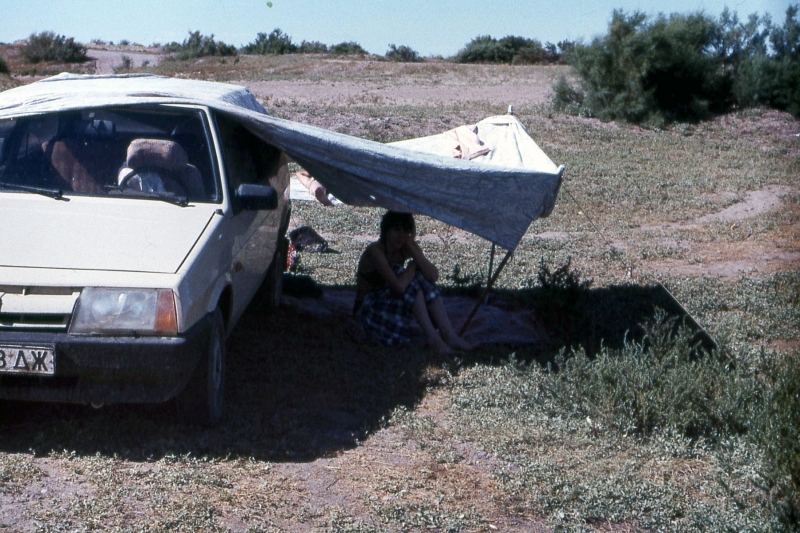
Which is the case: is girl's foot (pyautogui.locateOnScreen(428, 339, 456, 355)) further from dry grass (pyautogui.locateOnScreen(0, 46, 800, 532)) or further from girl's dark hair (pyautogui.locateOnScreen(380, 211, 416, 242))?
girl's dark hair (pyautogui.locateOnScreen(380, 211, 416, 242))

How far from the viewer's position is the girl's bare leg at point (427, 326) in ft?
20.2

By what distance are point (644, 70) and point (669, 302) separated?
737 inches

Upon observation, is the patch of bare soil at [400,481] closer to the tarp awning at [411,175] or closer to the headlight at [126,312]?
the headlight at [126,312]

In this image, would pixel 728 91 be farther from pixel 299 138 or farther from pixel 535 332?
pixel 299 138

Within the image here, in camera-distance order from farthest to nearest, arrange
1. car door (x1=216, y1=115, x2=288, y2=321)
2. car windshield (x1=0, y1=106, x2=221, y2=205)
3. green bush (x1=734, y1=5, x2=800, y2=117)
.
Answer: green bush (x1=734, y1=5, x2=800, y2=117), car door (x1=216, y1=115, x2=288, y2=321), car windshield (x1=0, y1=106, x2=221, y2=205)

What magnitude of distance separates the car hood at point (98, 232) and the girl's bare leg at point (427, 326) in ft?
6.92

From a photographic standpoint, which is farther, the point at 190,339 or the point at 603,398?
the point at 603,398

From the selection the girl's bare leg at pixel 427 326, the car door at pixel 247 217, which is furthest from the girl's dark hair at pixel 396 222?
the car door at pixel 247 217

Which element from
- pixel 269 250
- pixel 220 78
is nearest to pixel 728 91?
pixel 220 78

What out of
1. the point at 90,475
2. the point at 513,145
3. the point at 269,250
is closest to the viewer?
the point at 90,475

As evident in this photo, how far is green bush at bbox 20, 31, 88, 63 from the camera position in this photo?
4575 cm

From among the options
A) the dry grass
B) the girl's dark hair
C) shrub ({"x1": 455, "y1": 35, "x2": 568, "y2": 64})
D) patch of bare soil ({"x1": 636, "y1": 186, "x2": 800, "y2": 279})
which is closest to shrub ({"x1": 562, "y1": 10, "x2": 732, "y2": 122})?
patch of bare soil ({"x1": 636, "y1": 186, "x2": 800, "y2": 279})

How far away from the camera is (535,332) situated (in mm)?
6777

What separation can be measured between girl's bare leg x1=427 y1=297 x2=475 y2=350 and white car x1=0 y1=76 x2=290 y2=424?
1362 millimetres
